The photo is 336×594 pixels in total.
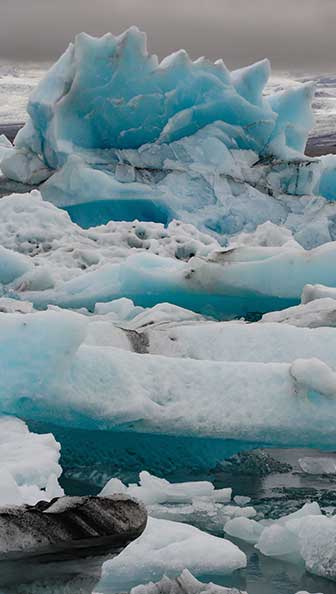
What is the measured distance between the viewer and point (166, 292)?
307 inches

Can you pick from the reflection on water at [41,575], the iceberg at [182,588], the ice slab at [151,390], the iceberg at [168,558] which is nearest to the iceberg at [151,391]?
the ice slab at [151,390]

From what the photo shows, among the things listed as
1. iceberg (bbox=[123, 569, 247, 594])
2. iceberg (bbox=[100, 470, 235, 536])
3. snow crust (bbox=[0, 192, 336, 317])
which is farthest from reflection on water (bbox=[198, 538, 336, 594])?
snow crust (bbox=[0, 192, 336, 317])

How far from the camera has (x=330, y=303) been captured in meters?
6.02

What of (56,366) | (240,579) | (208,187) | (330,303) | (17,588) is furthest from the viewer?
(208,187)

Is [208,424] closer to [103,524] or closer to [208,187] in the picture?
[103,524]

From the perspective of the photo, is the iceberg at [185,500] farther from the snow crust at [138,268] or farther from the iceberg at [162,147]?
the iceberg at [162,147]

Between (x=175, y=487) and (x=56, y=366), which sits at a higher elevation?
(x=56, y=366)

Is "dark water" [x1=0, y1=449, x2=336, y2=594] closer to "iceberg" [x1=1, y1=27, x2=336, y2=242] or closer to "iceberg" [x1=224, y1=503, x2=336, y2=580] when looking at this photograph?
"iceberg" [x1=224, y1=503, x2=336, y2=580]

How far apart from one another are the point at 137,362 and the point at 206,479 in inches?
28.3

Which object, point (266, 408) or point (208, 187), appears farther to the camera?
point (208, 187)

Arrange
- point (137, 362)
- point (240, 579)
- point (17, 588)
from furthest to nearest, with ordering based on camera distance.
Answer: point (137, 362) < point (240, 579) < point (17, 588)

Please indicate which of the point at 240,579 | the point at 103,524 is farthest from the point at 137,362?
the point at 103,524

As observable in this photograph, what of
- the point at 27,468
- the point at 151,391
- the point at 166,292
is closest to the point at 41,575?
the point at 27,468

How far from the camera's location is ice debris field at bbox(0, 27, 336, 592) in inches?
166
